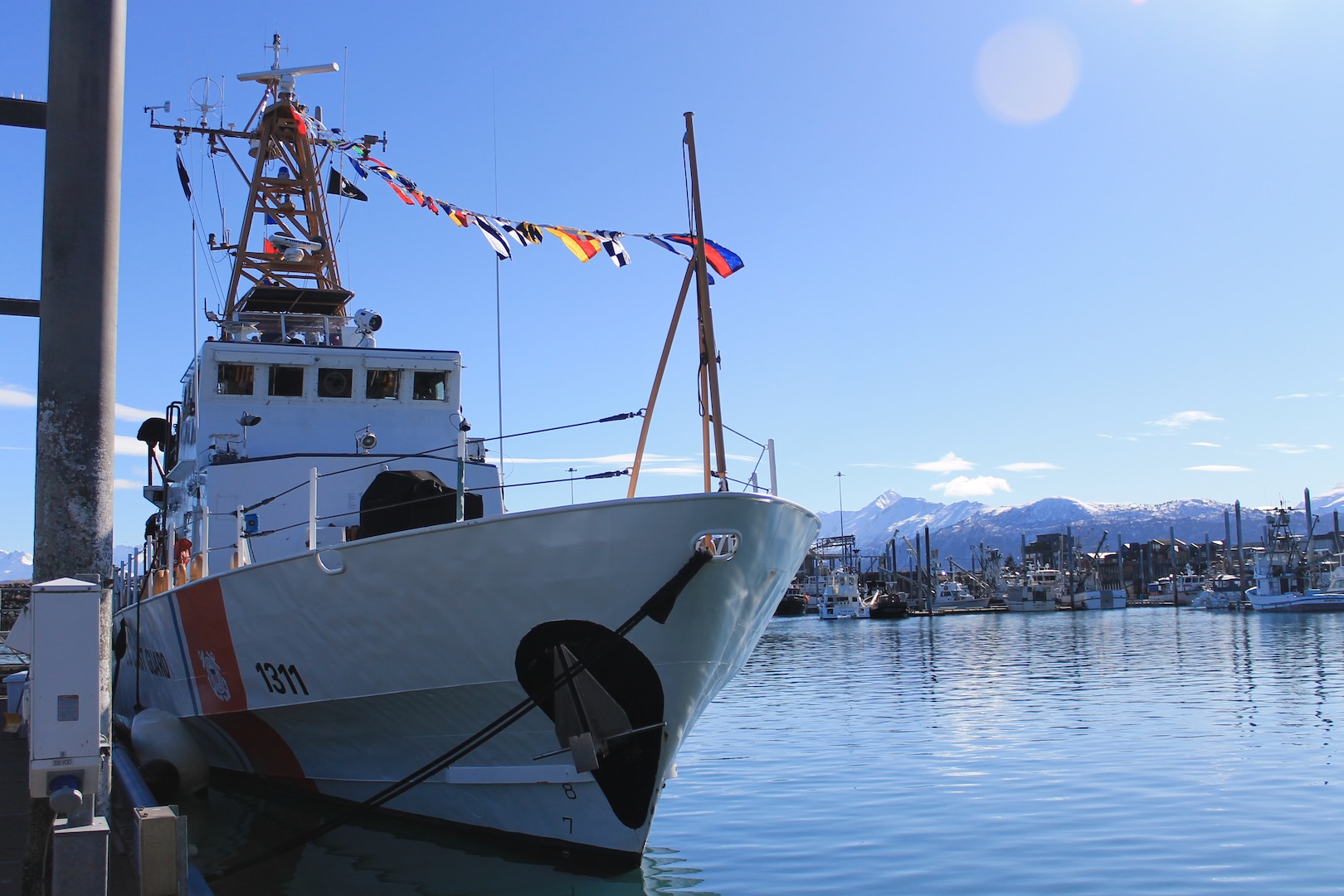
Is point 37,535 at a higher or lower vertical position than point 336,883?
higher

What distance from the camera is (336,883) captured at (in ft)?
27.7

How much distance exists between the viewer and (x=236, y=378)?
43.8ft

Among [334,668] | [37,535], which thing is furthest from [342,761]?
[37,535]

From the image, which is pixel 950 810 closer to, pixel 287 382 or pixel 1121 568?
pixel 287 382

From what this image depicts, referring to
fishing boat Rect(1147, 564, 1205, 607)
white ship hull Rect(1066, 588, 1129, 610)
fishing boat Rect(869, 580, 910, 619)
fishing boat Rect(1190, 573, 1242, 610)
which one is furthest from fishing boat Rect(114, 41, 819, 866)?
fishing boat Rect(1147, 564, 1205, 607)

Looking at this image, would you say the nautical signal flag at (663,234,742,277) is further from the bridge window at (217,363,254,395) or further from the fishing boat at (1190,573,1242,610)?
the fishing boat at (1190,573,1242,610)

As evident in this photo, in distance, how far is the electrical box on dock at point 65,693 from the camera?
18.6ft

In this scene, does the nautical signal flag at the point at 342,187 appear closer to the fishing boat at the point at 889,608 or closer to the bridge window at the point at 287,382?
the bridge window at the point at 287,382

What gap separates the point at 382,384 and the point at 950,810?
8.24 meters

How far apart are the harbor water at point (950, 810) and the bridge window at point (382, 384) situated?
193 inches

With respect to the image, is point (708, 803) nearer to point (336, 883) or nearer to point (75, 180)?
point (336, 883)

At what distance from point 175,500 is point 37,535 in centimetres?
847

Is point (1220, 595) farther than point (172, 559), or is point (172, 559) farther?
point (1220, 595)

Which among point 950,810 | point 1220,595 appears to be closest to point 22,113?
point 950,810
